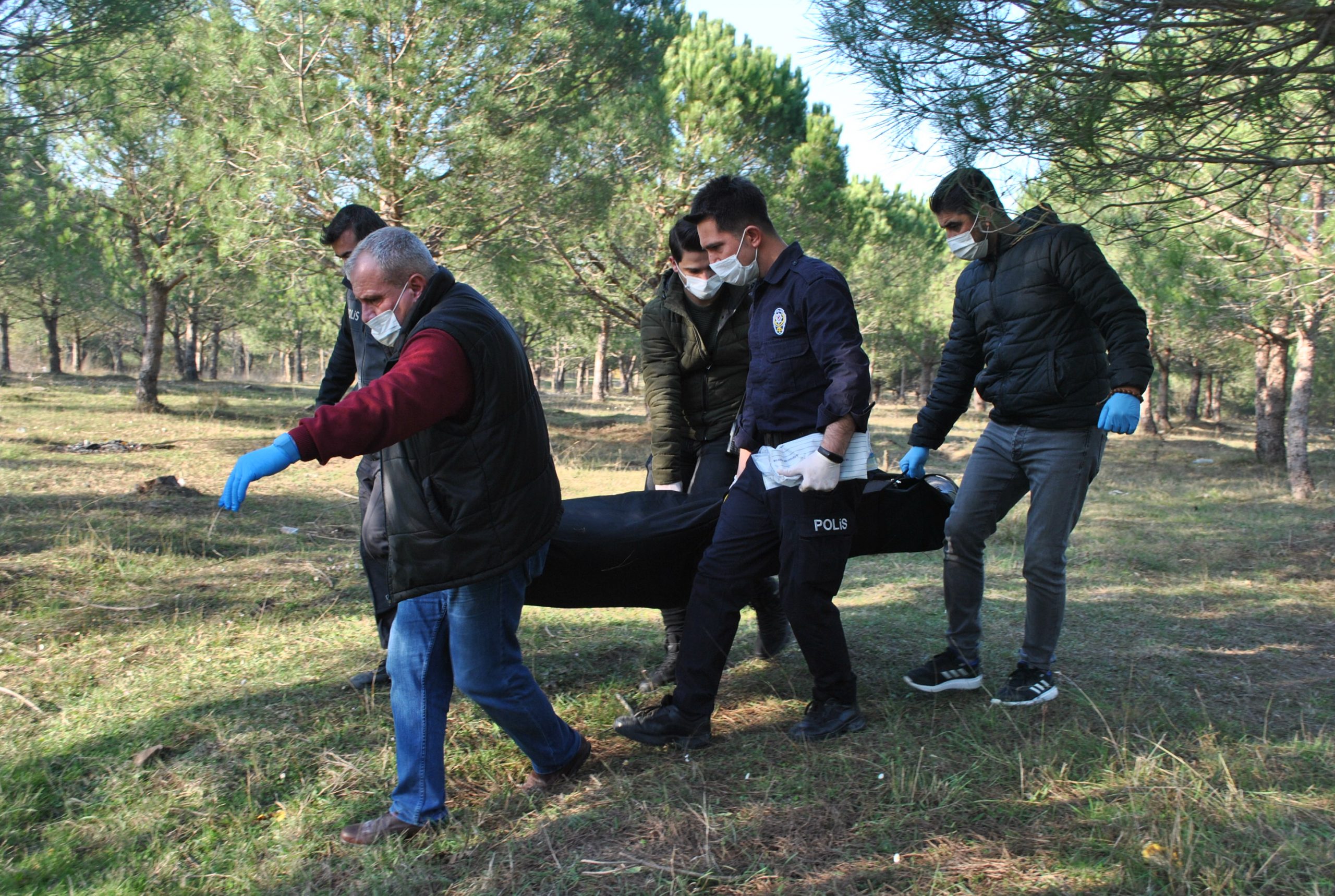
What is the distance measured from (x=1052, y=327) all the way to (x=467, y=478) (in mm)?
2132

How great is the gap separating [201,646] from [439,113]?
29.1ft

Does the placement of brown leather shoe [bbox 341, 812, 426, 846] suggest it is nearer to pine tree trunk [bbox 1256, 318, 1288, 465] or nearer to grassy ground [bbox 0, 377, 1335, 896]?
grassy ground [bbox 0, 377, 1335, 896]

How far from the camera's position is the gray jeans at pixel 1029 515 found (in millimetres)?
3164

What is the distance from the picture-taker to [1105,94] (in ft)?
11.0

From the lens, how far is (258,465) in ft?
6.66

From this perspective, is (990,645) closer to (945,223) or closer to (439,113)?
(945,223)

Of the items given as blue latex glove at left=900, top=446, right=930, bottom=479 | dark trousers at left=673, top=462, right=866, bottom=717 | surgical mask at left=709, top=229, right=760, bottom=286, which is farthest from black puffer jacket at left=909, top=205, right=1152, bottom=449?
surgical mask at left=709, top=229, right=760, bottom=286

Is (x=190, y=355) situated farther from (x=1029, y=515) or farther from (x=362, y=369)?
(x=1029, y=515)

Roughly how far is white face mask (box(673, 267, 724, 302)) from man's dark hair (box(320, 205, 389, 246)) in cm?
128

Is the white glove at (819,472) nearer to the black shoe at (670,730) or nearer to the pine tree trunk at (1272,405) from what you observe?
the black shoe at (670,730)

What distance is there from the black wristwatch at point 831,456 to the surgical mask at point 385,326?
1.33 metres

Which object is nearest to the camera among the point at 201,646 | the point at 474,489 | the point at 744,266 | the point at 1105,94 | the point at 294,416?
the point at 474,489

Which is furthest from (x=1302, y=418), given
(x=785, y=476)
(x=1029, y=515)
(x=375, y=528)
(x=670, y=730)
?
(x=375, y=528)

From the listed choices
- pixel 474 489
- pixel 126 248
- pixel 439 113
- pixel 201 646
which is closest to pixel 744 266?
pixel 474 489
